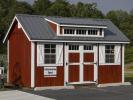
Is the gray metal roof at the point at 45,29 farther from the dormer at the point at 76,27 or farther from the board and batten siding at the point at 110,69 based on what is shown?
the board and batten siding at the point at 110,69

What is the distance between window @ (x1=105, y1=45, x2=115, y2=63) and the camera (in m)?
24.9

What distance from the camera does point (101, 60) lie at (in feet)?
80.7

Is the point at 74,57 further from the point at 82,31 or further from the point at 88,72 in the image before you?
the point at 82,31

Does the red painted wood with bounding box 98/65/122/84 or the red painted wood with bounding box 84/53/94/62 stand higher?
the red painted wood with bounding box 84/53/94/62

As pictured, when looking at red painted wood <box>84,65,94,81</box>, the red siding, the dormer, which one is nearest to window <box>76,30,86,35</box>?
the dormer

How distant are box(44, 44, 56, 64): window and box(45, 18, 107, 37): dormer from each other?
0.83 meters

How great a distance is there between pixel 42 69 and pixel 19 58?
182cm

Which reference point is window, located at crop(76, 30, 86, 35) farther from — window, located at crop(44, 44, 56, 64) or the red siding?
the red siding

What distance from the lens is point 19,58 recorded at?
78.7 ft

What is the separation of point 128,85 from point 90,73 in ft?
7.85

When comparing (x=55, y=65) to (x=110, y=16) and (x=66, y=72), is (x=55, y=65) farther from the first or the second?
(x=110, y=16)

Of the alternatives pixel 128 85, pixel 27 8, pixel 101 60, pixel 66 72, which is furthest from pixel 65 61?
pixel 27 8

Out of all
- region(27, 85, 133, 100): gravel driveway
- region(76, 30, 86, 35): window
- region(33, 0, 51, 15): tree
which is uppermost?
region(33, 0, 51, 15): tree

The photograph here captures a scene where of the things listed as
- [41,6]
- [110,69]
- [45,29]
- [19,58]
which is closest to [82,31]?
[45,29]
